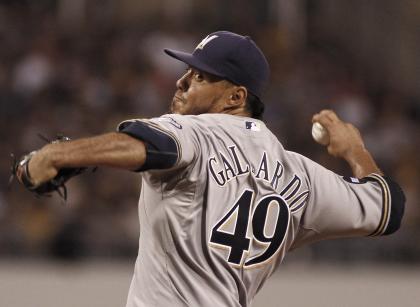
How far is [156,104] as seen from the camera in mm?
9680

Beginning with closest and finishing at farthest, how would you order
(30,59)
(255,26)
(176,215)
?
1. (176,215)
2. (30,59)
3. (255,26)

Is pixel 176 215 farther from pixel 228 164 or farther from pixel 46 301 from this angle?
pixel 46 301

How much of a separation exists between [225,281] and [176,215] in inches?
12.6

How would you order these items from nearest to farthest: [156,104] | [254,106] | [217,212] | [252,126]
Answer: [217,212] < [252,126] < [254,106] < [156,104]

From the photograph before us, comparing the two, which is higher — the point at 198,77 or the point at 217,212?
the point at 198,77

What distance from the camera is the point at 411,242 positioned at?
26.1 ft

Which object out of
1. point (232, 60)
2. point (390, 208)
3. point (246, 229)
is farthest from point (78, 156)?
point (390, 208)

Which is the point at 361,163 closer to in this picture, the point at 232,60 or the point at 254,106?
the point at 254,106

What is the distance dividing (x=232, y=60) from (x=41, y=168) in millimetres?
982

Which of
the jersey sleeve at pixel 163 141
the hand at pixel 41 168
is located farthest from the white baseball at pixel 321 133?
the hand at pixel 41 168

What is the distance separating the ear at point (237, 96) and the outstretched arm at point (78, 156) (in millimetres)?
792

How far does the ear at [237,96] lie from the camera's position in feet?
12.3

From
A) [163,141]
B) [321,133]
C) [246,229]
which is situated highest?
[163,141]

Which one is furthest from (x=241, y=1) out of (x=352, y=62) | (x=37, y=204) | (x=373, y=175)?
(x=373, y=175)
